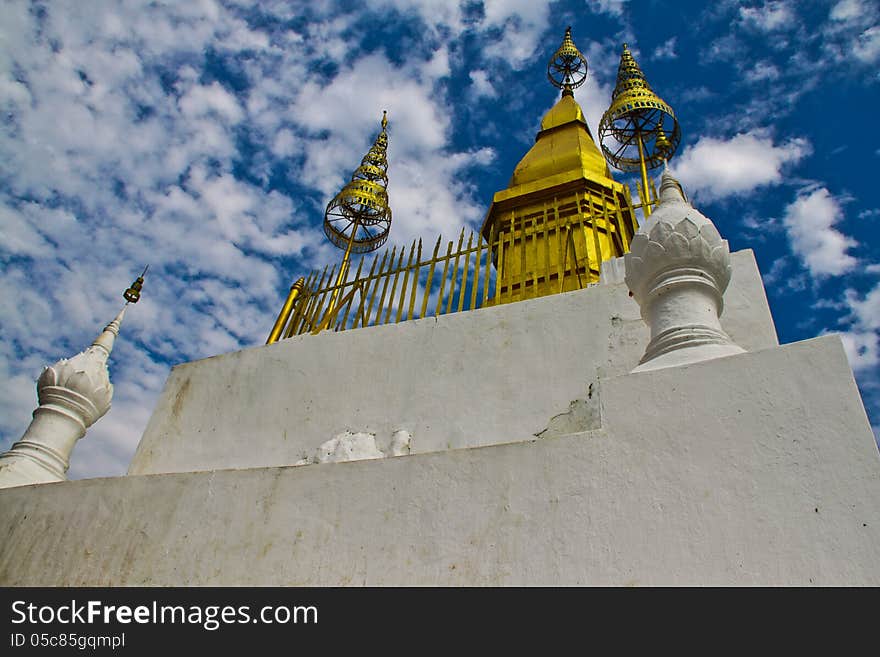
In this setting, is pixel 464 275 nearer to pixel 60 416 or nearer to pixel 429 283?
pixel 429 283

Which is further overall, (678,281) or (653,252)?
(653,252)

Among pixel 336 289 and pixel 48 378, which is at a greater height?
pixel 336 289

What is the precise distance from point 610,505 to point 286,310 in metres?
4.90

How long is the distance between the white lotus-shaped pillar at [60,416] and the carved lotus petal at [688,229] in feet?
15.6

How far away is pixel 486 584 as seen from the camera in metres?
2.37

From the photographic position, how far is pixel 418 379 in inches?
188

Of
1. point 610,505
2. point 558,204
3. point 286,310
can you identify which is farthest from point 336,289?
point 610,505

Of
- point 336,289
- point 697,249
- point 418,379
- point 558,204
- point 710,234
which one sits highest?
point 558,204

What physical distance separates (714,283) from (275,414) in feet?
11.6

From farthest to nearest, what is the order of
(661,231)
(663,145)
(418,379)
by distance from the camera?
(663,145), (418,379), (661,231)

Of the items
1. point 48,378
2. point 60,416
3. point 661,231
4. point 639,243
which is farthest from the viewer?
point 48,378

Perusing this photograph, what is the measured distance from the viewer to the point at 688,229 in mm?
3053
